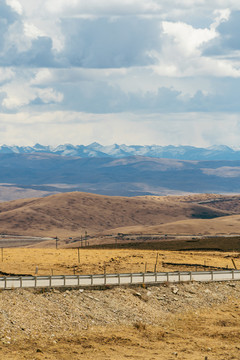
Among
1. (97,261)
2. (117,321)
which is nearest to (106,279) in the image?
(117,321)

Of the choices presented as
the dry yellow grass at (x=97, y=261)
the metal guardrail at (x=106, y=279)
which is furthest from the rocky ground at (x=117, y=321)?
the dry yellow grass at (x=97, y=261)

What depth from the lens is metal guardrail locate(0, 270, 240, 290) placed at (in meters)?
54.3

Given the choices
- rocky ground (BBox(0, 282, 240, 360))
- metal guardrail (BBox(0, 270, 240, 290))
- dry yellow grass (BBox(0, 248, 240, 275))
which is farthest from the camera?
dry yellow grass (BBox(0, 248, 240, 275))

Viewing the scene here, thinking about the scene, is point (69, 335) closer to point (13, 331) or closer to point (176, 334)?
point (13, 331)

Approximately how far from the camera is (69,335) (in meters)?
48.6

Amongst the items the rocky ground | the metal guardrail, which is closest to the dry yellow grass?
the metal guardrail

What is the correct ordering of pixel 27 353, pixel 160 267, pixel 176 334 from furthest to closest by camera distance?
pixel 160 267, pixel 176 334, pixel 27 353

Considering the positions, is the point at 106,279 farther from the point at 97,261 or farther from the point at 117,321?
the point at 97,261

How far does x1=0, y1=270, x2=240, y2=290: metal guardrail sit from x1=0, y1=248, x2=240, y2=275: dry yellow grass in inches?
409

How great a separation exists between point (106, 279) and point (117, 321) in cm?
611

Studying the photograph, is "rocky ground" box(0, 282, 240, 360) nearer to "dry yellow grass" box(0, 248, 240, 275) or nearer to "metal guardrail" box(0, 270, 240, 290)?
"metal guardrail" box(0, 270, 240, 290)

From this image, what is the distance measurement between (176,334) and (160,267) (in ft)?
78.8

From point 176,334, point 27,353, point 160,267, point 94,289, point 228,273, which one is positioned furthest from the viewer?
point 160,267

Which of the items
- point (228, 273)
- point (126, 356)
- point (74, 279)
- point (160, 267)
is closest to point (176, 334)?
point (126, 356)
